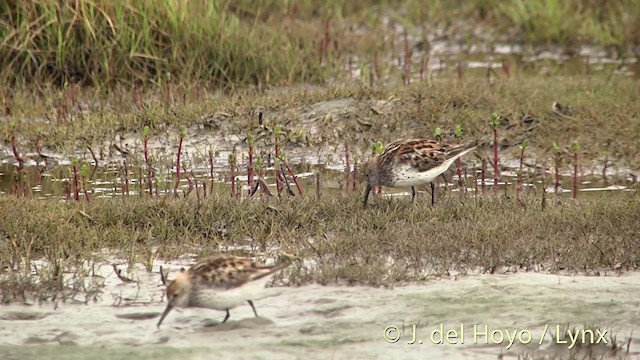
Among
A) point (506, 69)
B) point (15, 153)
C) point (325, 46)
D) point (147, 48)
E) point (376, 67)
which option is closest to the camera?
point (15, 153)

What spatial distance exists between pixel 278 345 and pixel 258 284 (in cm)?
43

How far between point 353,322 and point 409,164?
8.76 feet

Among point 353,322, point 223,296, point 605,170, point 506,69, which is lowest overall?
point 353,322

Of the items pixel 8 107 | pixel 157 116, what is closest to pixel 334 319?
pixel 157 116

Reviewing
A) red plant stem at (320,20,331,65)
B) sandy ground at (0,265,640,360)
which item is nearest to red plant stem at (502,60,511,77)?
red plant stem at (320,20,331,65)

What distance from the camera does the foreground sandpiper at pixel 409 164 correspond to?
9.14 meters

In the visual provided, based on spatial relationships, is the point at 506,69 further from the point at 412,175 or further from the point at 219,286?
the point at 219,286

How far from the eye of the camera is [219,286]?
21.4ft

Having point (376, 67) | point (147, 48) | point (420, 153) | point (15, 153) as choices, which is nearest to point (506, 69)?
point (376, 67)

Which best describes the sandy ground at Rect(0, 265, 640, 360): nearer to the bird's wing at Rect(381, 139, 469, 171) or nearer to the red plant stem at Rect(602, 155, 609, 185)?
the bird's wing at Rect(381, 139, 469, 171)

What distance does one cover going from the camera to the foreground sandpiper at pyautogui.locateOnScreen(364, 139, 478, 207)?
30.0ft

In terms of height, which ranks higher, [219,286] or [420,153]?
[420,153]

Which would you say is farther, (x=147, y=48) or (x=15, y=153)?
(x=147, y=48)

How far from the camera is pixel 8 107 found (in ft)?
41.0
